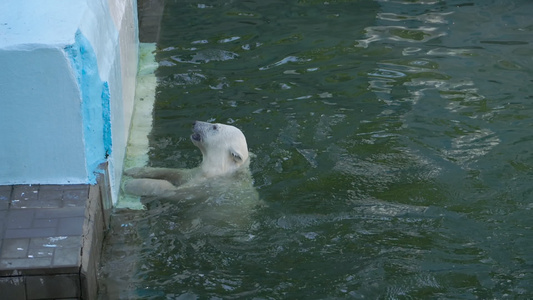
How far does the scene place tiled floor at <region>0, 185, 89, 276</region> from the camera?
4102 millimetres

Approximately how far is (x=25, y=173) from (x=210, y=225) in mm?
1377

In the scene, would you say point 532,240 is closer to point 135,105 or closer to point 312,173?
point 312,173

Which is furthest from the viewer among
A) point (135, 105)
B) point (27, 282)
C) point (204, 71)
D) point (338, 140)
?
point (204, 71)

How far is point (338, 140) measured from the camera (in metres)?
6.75

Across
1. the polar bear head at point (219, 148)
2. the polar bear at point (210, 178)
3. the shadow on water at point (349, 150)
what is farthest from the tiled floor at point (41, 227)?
the polar bear head at point (219, 148)

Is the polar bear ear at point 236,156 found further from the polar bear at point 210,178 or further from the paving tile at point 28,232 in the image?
the paving tile at point 28,232

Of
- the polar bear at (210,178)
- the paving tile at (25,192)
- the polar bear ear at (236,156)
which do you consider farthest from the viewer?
the polar bear ear at (236,156)

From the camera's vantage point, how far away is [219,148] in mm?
5973

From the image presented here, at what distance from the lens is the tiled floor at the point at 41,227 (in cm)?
410

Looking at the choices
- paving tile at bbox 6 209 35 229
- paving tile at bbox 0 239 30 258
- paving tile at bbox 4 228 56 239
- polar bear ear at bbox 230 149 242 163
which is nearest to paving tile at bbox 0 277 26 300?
paving tile at bbox 0 239 30 258

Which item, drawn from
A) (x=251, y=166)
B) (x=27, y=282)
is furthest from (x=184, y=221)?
(x=27, y=282)

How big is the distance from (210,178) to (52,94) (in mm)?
1735

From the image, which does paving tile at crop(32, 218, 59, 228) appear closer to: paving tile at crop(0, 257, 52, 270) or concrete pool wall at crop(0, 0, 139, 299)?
concrete pool wall at crop(0, 0, 139, 299)

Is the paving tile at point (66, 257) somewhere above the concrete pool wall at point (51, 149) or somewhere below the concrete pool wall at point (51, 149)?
below
